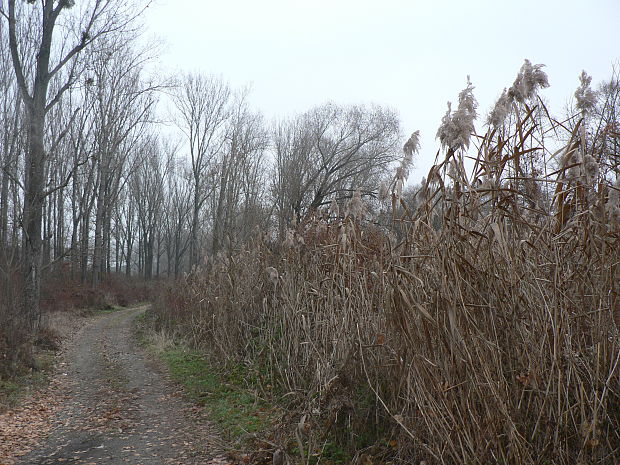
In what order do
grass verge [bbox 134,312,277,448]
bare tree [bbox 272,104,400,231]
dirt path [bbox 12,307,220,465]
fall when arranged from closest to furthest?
dirt path [bbox 12,307,220,465] → grass verge [bbox 134,312,277,448] → bare tree [bbox 272,104,400,231]

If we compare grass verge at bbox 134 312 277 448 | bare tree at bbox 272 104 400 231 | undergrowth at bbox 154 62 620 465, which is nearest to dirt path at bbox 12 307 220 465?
grass verge at bbox 134 312 277 448

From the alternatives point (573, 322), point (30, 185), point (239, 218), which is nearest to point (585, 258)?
point (573, 322)

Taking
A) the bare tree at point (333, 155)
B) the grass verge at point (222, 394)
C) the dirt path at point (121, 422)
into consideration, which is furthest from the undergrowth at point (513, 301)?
the bare tree at point (333, 155)

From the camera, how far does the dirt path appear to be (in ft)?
17.4

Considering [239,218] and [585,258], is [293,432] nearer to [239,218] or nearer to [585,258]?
[585,258]

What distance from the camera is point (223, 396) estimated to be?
7312 millimetres

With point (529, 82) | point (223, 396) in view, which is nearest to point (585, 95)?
point (529, 82)

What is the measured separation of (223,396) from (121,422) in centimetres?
141

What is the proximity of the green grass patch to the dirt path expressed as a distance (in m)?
0.25

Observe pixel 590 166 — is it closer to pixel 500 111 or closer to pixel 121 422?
pixel 500 111

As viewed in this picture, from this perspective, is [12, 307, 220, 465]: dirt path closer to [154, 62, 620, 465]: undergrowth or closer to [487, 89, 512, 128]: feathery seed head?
[154, 62, 620, 465]: undergrowth

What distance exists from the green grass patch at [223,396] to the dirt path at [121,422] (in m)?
0.25

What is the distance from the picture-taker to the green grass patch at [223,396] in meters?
5.84

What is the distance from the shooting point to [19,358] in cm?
897
